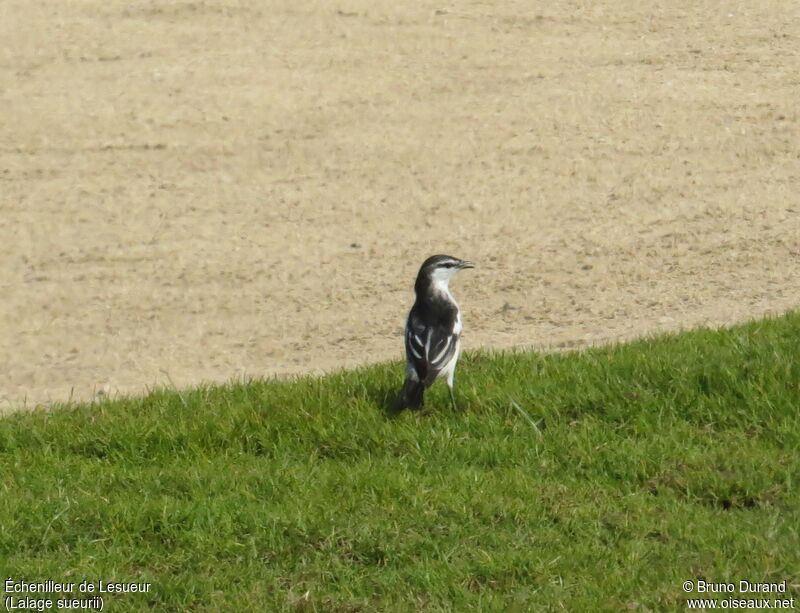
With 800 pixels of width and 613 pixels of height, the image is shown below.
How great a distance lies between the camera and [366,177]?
12.5m

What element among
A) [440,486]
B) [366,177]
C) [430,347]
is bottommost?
[366,177]

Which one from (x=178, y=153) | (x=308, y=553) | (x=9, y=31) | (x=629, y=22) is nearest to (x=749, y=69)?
(x=629, y=22)

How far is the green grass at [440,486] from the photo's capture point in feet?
19.5

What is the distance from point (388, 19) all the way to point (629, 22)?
2584 millimetres

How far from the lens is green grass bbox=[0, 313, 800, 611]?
596 centimetres

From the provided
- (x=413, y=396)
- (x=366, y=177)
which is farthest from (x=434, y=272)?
(x=366, y=177)

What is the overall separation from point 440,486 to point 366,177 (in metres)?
6.14

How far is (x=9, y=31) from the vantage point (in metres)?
14.7

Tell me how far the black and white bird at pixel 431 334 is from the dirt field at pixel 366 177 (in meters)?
1.41

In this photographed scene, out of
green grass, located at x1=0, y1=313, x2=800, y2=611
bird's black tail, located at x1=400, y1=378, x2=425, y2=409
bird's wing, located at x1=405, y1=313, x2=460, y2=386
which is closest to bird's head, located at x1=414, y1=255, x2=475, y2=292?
bird's wing, located at x1=405, y1=313, x2=460, y2=386

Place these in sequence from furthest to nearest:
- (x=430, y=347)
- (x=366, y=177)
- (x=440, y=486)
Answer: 1. (x=366, y=177)
2. (x=430, y=347)
3. (x=440, y=486)

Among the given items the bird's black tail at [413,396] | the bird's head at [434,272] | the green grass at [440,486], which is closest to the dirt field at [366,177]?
the bird's head at [434,272]

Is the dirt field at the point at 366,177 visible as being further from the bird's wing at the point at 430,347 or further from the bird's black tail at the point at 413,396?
the bird's black tail at the point at 413,396

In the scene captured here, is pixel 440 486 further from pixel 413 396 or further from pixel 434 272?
pixel 434 272
